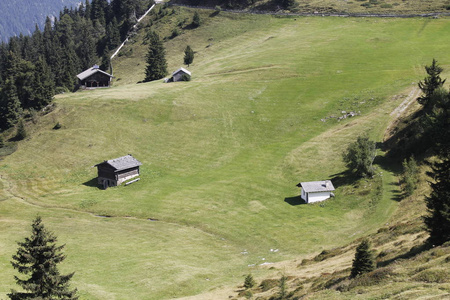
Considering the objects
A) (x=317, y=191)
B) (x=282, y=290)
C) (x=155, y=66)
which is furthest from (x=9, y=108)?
(x=282, y=290)

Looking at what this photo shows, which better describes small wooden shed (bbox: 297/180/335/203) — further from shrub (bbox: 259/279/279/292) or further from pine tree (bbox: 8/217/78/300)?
pine tree (bbox: 8/217/78/300)

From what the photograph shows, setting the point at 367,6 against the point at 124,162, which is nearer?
the point at 124,162

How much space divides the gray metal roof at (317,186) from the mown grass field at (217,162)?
2562 mm

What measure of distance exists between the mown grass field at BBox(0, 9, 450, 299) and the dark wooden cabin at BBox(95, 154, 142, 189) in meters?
3.16

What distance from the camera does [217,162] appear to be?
89.8 m

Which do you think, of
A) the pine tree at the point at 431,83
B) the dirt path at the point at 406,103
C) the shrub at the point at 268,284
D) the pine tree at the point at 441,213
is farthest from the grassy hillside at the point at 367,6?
the shrub at the point at 268,284

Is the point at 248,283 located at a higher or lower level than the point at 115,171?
lower

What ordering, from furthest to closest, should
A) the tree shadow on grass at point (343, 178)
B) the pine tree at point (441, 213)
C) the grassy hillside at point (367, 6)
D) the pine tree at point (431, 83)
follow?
the grassy hillside at point (367, 6) < the pine tree at point (431, 83) < the tree shadow on grass at point (343, 178) < the pine tree at point (441, 213)

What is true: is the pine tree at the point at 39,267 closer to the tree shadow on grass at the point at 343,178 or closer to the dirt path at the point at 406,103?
the tree shadow on grass at the point at 343,178

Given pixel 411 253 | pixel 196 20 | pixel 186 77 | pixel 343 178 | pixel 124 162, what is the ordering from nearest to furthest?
pixel 411 253 → pixel 343 178 → pixel 124 162 → pixel 186 77 → pixel 196 20

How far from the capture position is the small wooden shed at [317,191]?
70.0 meters

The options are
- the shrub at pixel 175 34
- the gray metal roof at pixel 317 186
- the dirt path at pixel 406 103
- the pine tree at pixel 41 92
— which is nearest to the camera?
the gray metal roof at pixel 317 186

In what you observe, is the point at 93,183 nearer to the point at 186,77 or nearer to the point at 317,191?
the point at 317,191

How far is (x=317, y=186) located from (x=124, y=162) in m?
36.7
